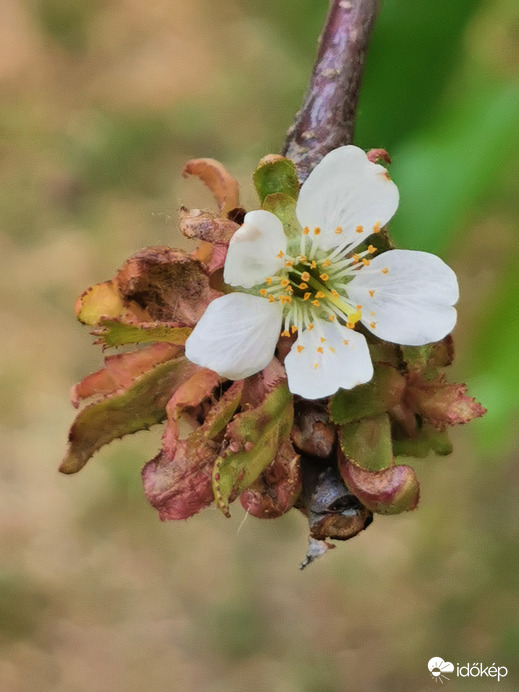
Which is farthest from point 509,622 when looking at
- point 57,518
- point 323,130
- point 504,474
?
point 323,130

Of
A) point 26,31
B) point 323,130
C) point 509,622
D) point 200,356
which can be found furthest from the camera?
point 26,31

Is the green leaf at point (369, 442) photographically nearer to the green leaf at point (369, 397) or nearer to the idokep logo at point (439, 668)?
the green leaf at point (369, 397)

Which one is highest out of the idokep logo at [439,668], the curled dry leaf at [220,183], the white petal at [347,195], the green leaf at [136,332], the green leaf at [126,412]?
the white petal at [347,195]

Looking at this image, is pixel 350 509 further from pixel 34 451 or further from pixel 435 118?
pixel 34 451

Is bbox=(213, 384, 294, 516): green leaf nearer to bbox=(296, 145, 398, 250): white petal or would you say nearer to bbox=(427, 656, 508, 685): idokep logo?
bbox=(296, 145, 398, 250): white petal

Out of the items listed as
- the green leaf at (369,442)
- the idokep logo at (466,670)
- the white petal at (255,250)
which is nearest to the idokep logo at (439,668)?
the idokep logo at (466,670)
